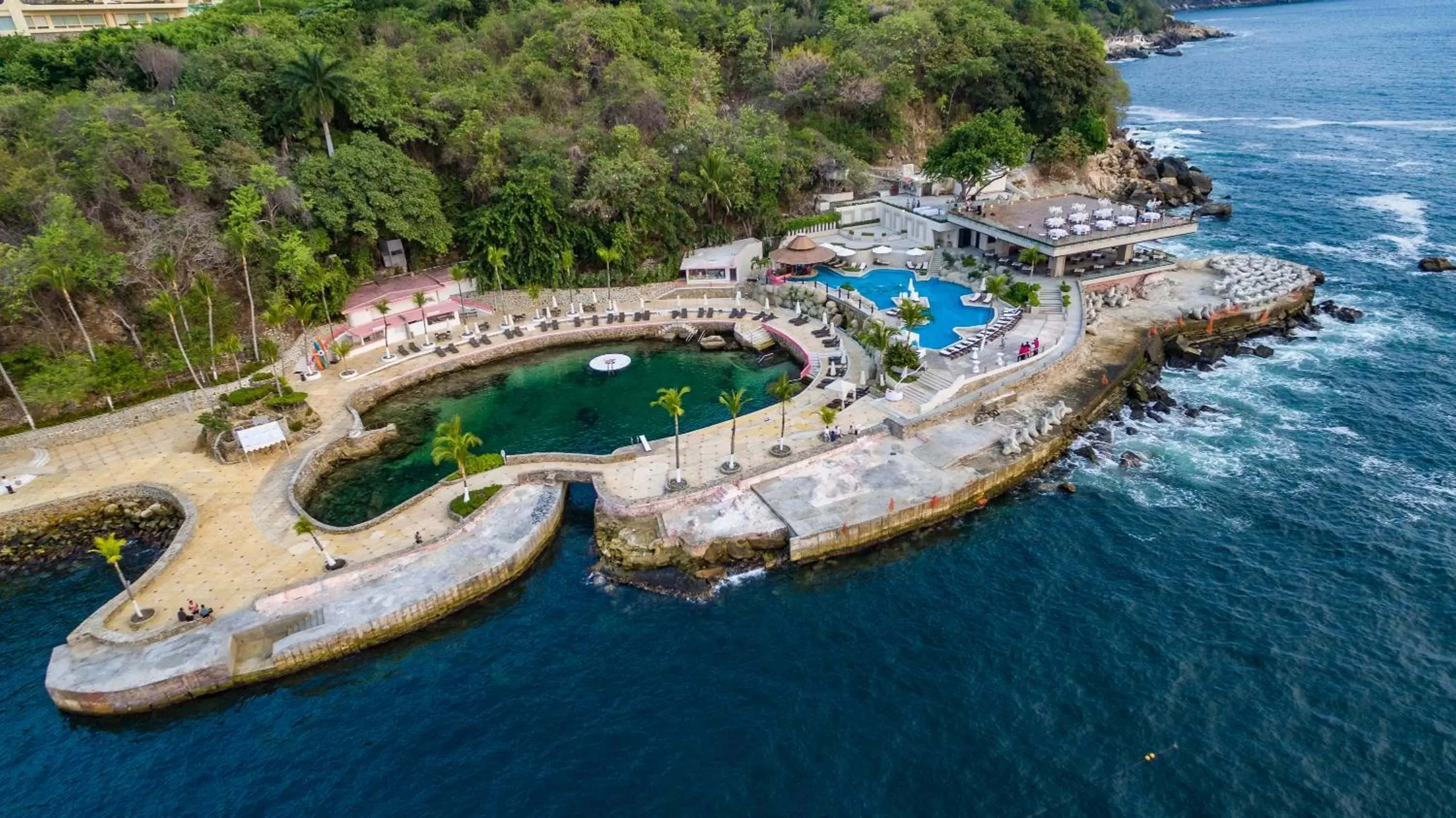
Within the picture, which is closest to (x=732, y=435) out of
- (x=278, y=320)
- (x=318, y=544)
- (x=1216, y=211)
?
(x=318, y=544)

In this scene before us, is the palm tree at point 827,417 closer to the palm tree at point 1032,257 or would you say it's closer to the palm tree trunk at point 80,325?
the palm tree at point 1032,257

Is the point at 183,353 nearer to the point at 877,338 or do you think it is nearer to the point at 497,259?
the point at 497,259

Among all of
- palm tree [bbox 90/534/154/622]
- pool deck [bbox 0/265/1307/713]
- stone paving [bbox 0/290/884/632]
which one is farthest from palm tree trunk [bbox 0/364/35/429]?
palm tree [bbox 90/534/154/622]

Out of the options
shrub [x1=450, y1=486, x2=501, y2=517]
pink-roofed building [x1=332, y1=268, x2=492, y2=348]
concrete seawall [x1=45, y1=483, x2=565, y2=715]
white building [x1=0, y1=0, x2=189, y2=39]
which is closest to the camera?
concrete seawall [x1=45, y1=483, x2=565, y2=715]

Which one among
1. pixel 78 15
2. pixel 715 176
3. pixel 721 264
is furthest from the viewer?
pixel 78 15

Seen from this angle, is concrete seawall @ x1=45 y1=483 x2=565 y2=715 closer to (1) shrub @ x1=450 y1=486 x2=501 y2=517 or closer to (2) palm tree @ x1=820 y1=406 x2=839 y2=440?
(1) shrub @ x1=450 y1=486 x2=501 y2=517

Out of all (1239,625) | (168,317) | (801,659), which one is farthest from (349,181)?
(1239,625)
